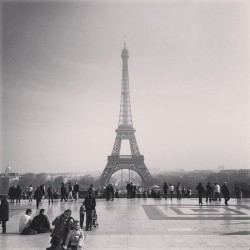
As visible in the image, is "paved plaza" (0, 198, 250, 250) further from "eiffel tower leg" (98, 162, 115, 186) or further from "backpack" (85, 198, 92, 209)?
"eiffel tower leg" (98, 162, 115, 186)

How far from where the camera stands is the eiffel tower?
8344 cm

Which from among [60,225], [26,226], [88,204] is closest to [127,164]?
[88,204]

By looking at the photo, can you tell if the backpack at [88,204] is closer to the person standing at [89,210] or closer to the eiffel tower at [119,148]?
the person standing at [89,210]

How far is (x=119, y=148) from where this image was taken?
8656 centimetres

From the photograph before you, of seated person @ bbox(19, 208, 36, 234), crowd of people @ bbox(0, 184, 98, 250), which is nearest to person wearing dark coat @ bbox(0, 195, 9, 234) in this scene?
crowd of people @ bbox(0, 184, 98, 250)

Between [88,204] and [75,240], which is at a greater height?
[88,204]

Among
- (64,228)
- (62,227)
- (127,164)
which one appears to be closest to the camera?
(64,228)

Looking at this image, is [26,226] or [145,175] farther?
[145,175]

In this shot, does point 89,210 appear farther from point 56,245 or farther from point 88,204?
point 56,245

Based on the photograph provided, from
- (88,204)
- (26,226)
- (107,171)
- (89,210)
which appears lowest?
(26,226)

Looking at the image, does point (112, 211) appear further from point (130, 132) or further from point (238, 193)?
point (130, 132)

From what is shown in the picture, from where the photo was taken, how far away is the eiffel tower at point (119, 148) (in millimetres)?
83438

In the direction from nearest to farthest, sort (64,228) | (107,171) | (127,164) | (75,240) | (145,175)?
(75,240) → (64,228) → (145,175) → (107,171) → (127,164)

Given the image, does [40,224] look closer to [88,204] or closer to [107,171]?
[88,204]
